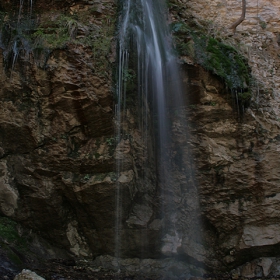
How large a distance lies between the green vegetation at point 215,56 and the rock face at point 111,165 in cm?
23

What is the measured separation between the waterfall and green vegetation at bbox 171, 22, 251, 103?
1.25ft

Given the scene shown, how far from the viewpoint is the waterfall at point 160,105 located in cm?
653

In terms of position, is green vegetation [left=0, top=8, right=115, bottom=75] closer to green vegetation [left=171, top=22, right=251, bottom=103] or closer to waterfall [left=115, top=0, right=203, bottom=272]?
waterfall [left=115, top=0, right=203, bottom=272]

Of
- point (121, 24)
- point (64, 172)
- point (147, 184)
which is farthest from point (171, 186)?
point (121, 24)

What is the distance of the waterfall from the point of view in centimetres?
653

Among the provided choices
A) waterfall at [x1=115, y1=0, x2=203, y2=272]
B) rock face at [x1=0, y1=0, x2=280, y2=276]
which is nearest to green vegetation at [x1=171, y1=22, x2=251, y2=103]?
rock face at [x1=0, y1=0, x2=280, y2=276]

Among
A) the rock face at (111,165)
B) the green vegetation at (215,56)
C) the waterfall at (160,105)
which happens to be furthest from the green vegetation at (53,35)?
the green vegetation at (215,56)

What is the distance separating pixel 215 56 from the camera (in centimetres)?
704

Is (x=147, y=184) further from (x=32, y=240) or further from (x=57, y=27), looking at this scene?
(x=57, y=27)

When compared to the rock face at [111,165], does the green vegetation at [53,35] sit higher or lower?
higher

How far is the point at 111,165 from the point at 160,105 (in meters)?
1.72

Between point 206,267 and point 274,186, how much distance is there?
6.85 feet

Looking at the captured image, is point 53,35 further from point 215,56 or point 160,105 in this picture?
point 215,56

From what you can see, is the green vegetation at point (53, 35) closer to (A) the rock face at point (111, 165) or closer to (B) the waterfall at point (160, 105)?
(A) the rock face at point (111, 165)
